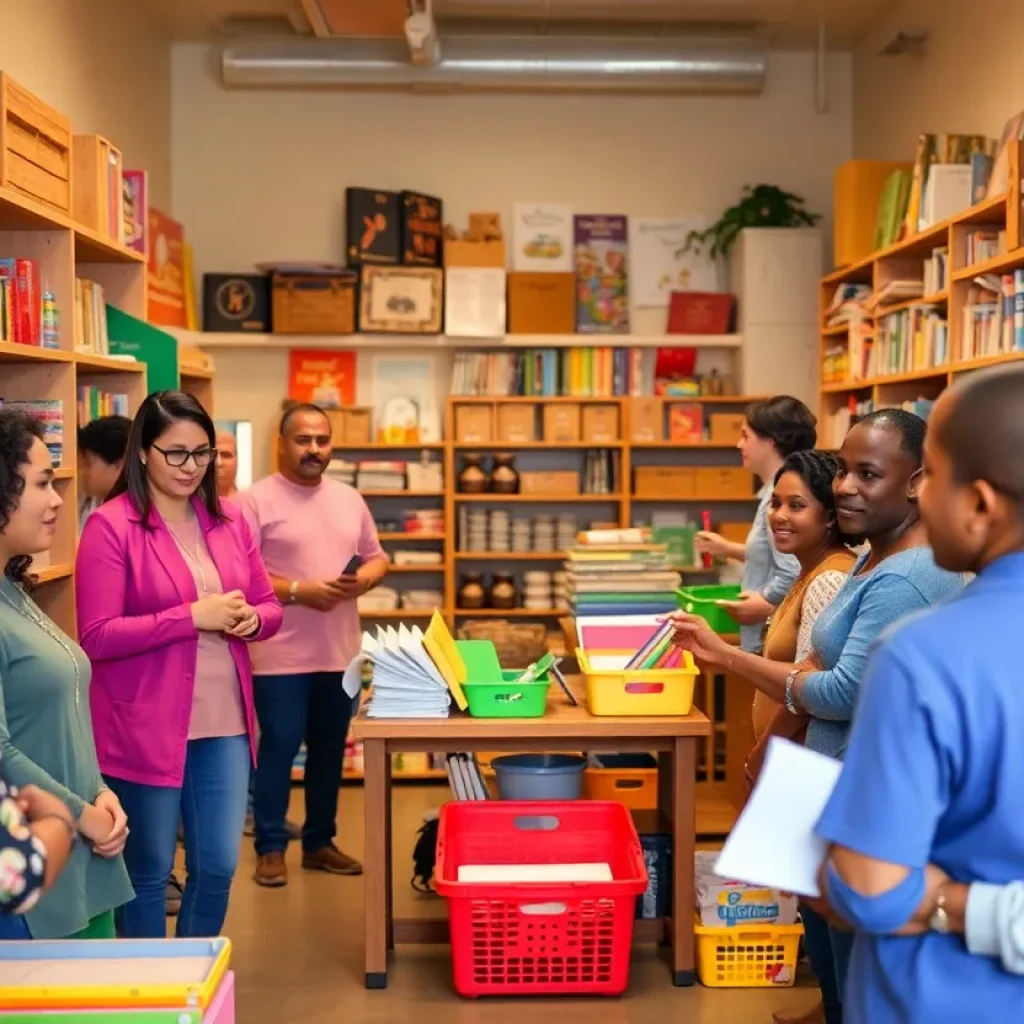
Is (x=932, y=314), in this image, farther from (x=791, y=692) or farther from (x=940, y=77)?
(x=791, y=692)

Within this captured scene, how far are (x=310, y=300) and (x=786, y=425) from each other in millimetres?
3252

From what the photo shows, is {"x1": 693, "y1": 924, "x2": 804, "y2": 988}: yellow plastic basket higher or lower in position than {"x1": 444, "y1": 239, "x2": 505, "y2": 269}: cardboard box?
lower

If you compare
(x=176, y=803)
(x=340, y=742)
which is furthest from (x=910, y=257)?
(x=176, y=803)

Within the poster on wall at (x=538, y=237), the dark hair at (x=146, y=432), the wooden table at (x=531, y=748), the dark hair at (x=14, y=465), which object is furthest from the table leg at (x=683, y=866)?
the poster on wall at (x=538, y=237)

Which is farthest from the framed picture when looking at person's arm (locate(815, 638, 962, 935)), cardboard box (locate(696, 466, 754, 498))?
person's arm (locate(815, 638, 962, 935))

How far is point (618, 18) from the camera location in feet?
21.7

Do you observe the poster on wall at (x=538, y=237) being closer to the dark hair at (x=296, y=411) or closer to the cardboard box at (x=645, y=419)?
the cardboard box at (x=645, y=419)

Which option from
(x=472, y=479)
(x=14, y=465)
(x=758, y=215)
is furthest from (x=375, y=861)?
(x=758, y=215)

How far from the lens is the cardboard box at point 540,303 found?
22.2 ft

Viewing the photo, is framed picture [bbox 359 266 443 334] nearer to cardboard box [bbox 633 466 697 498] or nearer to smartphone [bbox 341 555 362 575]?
cardboard box [bbox 633 466 697 498]

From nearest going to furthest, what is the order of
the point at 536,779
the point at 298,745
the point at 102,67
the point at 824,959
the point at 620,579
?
the point at 824,959 < the point at 536,779 < the point at 298,745 < the point at 620,579 < the point at 102,67

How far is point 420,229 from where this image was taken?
22.1 feet

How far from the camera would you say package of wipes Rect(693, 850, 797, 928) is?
12.1 feet

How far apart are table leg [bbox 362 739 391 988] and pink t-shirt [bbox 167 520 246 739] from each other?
0.57m
